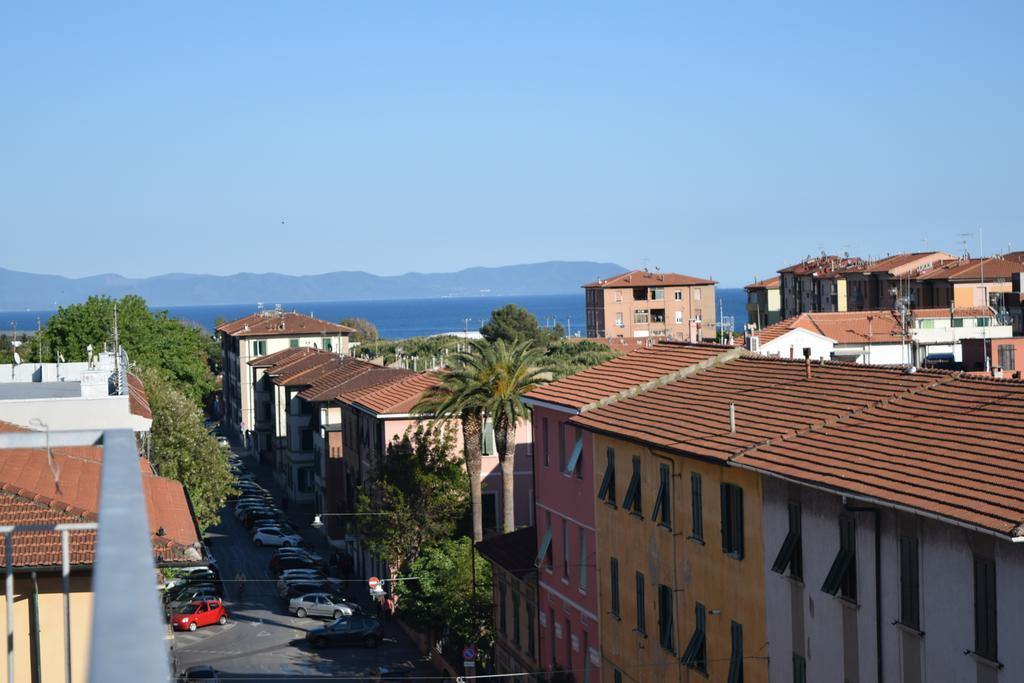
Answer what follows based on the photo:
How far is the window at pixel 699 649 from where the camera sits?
2694 centimetres

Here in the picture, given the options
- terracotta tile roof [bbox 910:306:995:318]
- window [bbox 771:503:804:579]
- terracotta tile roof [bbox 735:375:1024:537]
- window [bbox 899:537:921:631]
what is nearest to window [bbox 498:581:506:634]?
terracotta tile roof [bbox 735:375:1024:537]

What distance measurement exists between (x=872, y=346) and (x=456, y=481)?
29981 mm

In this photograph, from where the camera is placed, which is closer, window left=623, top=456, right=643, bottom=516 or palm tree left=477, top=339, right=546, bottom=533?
window left=623, top=456, right=643, bottom=516

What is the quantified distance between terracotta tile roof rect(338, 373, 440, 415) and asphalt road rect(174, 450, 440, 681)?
822cm

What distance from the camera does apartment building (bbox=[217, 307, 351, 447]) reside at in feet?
365

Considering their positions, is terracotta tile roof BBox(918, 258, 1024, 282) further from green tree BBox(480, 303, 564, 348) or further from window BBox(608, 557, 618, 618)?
window BBox(608, 557, 618, 618)

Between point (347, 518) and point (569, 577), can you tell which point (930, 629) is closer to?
point (569, 577)

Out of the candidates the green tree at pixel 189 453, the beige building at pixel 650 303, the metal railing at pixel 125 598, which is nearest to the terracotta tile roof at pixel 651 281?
the beige building at pixel 650 303

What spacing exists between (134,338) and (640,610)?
190 ft

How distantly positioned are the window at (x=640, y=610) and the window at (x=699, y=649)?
9.54 feet

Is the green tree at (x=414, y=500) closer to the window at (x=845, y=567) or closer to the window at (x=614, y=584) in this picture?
the window at (x=614, y=584)

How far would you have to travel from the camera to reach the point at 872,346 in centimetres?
7094

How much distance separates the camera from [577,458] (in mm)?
34812

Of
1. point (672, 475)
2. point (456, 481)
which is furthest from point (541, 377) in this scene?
point (672, 475)
